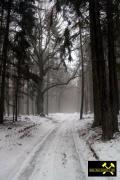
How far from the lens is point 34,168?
8133 millimetres

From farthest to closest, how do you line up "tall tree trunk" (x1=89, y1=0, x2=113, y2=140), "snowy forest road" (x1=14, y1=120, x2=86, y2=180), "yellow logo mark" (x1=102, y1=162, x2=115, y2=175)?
"tall tree trunk" (x1=89, y1=0, x2=113, y2=140), "snowy forest road" (x1=14, y1=120, x2=86, y2=180), "yellow logo mark" (x1=102, y1=162, x2=115, y2=175)

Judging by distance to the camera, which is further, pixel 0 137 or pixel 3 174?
pixel 0 137

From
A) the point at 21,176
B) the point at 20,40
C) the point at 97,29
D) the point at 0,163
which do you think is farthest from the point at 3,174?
the point at 20,40

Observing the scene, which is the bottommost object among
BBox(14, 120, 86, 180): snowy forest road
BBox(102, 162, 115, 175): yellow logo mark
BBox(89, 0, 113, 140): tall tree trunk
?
BBox(14, 120, 86, 180): snowy forest road

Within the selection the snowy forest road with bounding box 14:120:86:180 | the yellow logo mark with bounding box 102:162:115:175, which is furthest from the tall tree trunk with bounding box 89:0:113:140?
the yellow logo mark with bounding box 102:162:115:175

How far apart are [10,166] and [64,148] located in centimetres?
354

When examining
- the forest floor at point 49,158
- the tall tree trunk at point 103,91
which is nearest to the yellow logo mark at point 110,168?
the forest floor at point 49,158

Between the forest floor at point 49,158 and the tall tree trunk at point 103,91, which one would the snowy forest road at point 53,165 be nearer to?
the forest floor at point 49,158

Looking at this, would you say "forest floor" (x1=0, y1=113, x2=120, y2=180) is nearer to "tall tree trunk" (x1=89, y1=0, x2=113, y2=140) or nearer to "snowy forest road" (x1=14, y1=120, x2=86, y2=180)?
"snowy forest road" (x1=14, y1=120, x2=86, y2=180)

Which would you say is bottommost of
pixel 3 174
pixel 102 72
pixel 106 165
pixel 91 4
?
pixel 3 174

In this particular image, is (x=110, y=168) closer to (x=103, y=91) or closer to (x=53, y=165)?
(x=53, y=165)

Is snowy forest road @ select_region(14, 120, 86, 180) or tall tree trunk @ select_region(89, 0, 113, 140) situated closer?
snowy forest road @ select_region(14, 120, 86, 180)

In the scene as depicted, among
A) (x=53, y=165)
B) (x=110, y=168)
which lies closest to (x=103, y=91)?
(x=53, y=165)

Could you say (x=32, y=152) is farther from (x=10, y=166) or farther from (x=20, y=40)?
(x=20, y=40)
